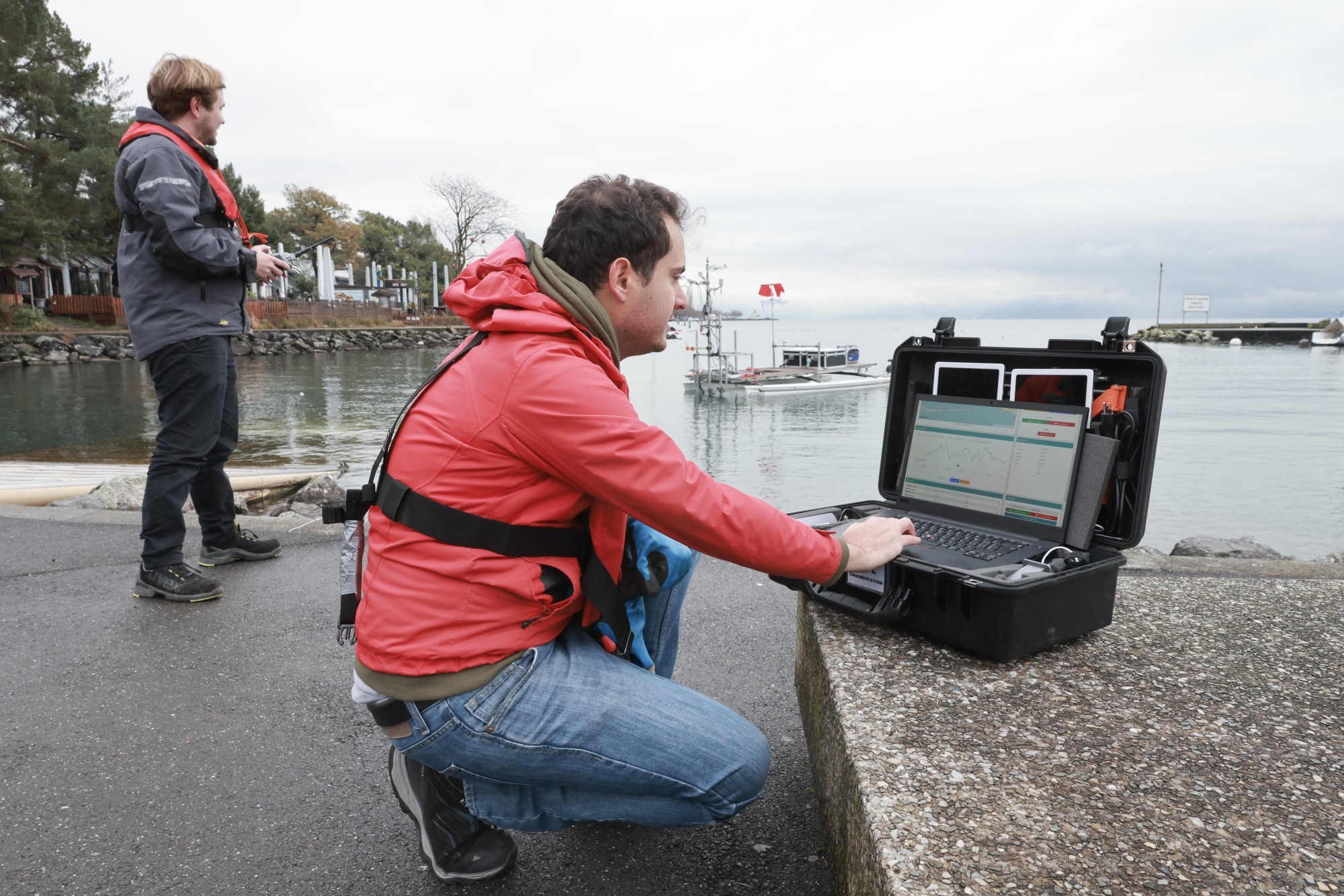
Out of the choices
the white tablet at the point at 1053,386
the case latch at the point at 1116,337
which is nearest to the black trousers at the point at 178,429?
the white tablet at the point at 1053,386

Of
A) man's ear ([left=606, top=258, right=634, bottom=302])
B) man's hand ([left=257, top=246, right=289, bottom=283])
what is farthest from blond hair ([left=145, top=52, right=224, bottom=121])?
man's ear ([left=606, top=258, right=634, bottom=302])

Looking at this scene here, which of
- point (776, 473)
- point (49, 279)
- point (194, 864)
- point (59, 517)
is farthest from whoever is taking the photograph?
point (49, 279)

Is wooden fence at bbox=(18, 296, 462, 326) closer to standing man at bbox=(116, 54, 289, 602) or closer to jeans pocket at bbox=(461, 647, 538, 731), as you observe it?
standing man at bbox=(116, 54, 289, 602)

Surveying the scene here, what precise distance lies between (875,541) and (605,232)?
2.89 ft

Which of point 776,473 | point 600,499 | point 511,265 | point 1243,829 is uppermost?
point 511,265

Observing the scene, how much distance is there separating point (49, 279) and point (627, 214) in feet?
168

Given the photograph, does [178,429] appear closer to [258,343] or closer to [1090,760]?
[1090,760]

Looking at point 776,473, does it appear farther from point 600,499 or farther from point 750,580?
point 600,499

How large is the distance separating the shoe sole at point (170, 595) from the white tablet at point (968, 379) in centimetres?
306

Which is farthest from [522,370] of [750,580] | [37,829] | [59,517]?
[59,517]

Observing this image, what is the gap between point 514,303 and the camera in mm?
1604

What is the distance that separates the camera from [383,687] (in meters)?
1.60

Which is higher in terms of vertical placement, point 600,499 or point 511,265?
point 511,265

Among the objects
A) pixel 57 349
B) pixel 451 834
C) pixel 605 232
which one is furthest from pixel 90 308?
pixel 605 232
